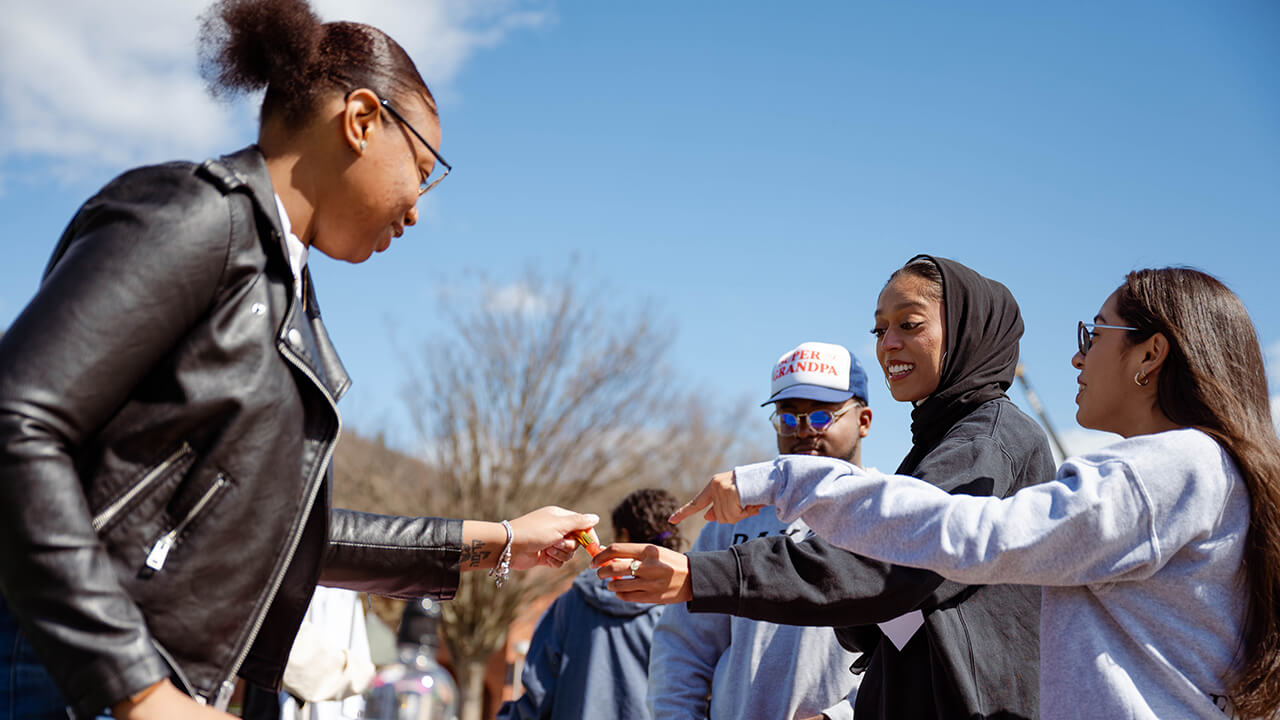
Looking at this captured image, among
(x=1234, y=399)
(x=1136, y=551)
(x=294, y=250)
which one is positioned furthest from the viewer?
(x=1234, y=399)

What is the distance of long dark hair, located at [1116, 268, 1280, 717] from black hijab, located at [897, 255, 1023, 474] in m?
0.63

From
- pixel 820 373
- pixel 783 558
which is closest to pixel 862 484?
pixel 783 558

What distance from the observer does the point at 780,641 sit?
3.98 meters

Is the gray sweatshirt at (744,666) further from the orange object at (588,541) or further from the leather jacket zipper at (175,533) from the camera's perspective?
the leather jacket zipper at (175,533)

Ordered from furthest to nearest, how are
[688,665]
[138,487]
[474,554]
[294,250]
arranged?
[688,665]
[474,554]
[294,250]
[138,487]

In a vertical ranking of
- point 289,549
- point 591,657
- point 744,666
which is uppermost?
point 289,549

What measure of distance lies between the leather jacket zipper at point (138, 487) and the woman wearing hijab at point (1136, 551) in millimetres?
1442

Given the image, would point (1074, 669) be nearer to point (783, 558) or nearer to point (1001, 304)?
point (783, 558)

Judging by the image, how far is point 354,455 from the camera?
24391mm

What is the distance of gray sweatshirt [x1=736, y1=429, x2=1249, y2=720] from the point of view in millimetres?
2227

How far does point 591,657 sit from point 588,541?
108 inches

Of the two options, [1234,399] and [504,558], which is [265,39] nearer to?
[504,558]

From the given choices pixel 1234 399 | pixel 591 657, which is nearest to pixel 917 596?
pixel 1234 399

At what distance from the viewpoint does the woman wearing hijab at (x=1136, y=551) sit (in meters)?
2.23
